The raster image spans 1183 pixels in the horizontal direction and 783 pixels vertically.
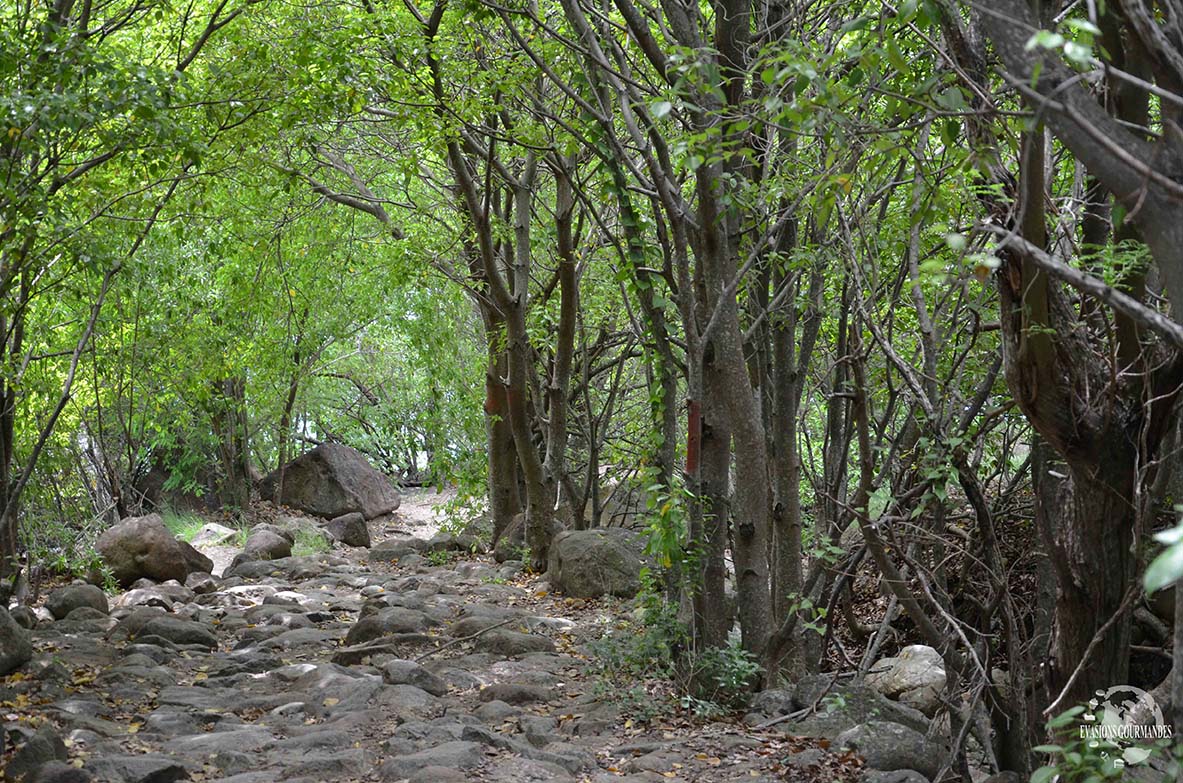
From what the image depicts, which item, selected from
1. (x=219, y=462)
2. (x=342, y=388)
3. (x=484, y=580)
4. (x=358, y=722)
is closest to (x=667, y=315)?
(x=358, y=722)

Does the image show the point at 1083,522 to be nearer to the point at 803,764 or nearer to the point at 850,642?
the point at 803,764

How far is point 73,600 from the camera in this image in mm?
10250

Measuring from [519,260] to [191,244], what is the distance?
20.4ft

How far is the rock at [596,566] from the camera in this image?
11648mm

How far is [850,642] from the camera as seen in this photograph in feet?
31.9

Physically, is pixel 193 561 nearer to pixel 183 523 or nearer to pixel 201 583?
pixel 201 583

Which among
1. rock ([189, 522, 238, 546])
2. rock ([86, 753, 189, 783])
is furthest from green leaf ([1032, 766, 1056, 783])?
rock ([189, 522, 238, 546])

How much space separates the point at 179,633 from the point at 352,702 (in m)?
2.78

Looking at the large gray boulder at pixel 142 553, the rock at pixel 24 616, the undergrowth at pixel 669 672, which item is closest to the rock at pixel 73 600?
the rock at pixel 24 616

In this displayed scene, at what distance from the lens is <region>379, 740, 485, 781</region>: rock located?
5.57m

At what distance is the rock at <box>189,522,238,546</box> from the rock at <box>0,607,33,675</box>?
10.2 metres

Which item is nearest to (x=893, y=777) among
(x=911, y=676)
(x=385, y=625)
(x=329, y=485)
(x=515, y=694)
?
(x=515, y=694)

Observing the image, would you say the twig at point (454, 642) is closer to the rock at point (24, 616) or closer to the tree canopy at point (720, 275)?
the tree canopy at point (720, 275)

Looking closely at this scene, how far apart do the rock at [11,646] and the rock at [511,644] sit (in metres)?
3.35
